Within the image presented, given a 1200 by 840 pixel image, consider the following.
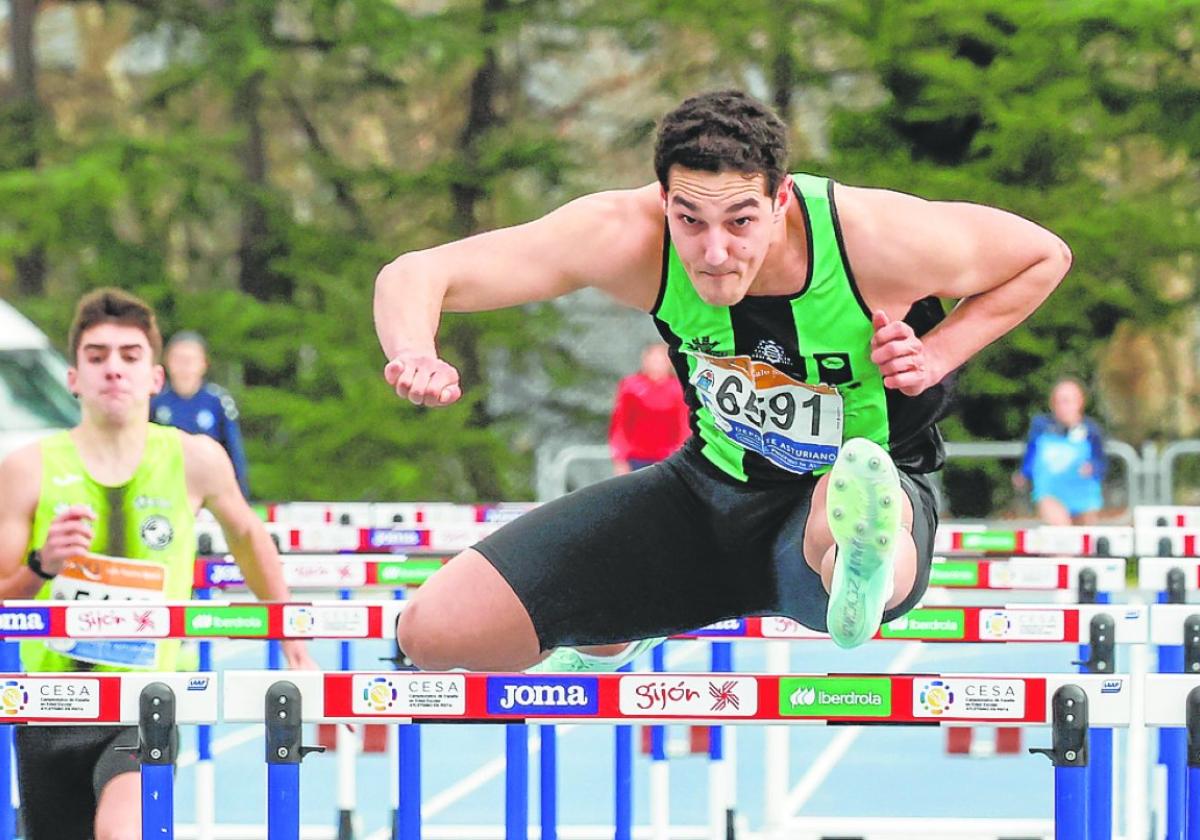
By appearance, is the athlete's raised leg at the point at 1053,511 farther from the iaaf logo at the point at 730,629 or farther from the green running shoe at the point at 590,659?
the green running shoe at the point at 590,659

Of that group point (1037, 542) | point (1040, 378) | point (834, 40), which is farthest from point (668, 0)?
point (1037, 542)

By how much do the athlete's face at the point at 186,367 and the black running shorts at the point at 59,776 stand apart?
20.9ft

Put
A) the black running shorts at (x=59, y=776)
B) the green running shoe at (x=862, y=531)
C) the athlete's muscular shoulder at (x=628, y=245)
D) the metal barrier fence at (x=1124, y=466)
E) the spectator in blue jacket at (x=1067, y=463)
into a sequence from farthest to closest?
1. the metal barrier fence at (x=1124, y=466)
2. the spectator in blue jacket at (x=1067, y=463)
3. the black running shorts at (x=59, y=776)
4. the athlete's muscular shoulder at (x=628, y=245)
5. the green running shoe at (x=862, y=531)

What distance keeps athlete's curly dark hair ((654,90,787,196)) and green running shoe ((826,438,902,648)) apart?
0.62m

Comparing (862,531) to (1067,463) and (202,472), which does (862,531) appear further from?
A: (1067,463)

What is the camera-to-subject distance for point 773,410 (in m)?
4.32

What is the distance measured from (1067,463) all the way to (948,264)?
10.1 meters

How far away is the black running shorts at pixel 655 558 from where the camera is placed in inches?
176

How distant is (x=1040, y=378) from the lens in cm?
1869

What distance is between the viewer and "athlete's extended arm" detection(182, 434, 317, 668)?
17.5ft

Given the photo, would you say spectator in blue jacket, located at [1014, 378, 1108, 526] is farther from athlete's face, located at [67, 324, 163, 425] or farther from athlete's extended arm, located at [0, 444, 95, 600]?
athlete's extended arm, located at [0, 444, 95, 600]

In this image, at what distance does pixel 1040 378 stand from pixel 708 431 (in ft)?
47.9

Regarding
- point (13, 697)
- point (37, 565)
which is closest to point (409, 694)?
point (13, 697)

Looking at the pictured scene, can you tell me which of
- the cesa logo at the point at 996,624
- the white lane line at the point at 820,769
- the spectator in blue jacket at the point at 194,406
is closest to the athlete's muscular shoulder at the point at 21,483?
the cesa logo at the point at 996,624
